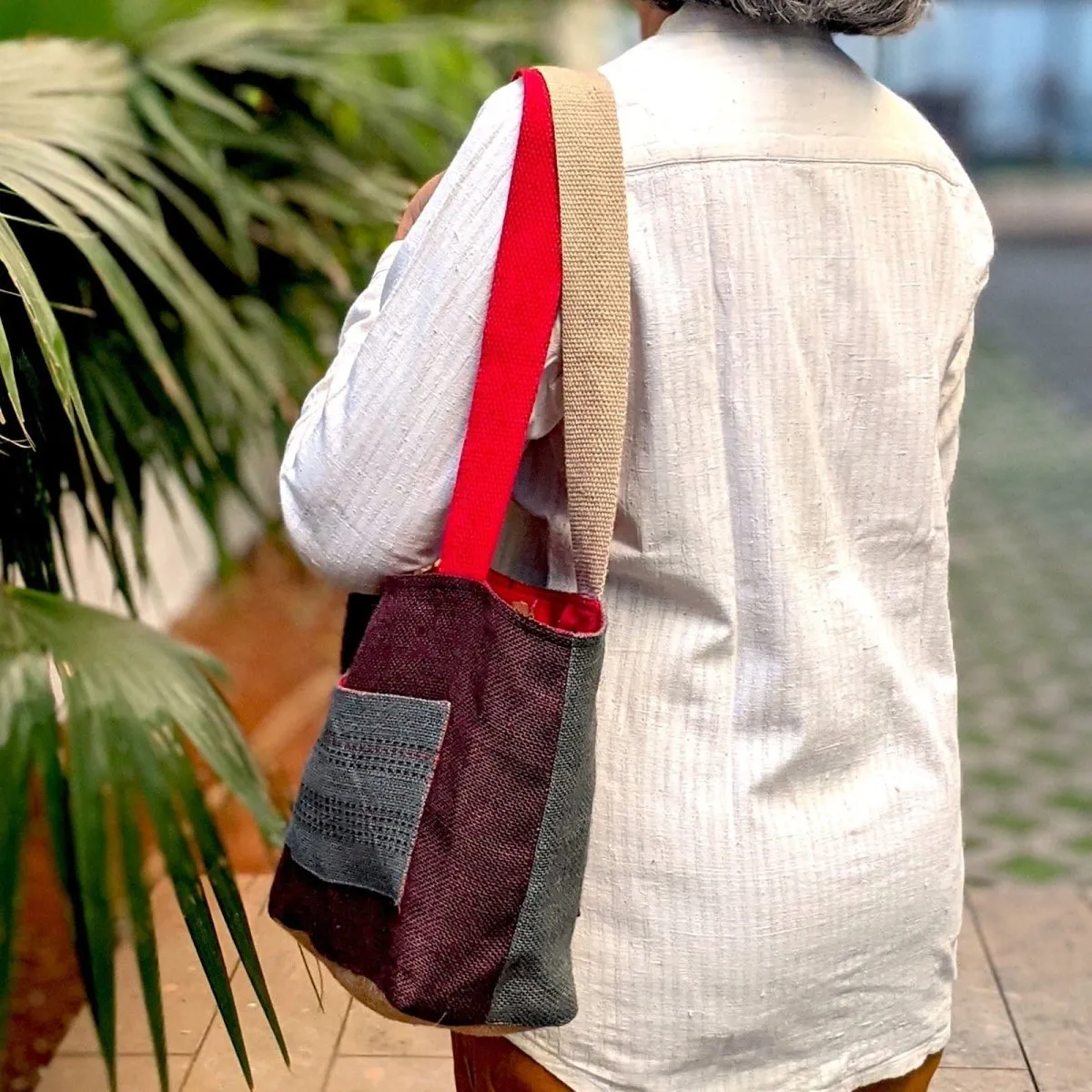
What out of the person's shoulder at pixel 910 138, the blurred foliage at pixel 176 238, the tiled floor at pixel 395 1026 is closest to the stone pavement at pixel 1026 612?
the tiled floor at pixel 395 1026

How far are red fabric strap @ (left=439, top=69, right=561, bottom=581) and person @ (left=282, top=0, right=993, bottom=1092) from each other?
0.01 meters

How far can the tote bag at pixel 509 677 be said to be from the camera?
105cm

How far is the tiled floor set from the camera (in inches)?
71.5

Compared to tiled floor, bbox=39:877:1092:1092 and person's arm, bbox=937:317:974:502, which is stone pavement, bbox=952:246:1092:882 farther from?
person's arm, bbox=937:317:974:502

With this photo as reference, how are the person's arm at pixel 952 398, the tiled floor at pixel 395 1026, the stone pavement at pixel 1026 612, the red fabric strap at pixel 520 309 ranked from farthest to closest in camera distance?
the stone pavement at pixel 1026 612
the tiled floor at pixel 395 1026
the person's arm at pixel 952 398
the red fabric strap at pixel 520 309

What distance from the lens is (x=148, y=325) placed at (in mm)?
1981

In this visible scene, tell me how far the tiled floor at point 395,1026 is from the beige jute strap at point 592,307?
2.22 feet

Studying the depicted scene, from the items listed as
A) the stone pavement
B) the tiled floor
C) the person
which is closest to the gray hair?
the person

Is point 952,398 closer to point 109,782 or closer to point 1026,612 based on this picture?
point 109,782

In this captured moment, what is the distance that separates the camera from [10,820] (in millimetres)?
1279

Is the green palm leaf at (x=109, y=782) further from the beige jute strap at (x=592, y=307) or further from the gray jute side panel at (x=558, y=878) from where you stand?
the beige jute strap at (x=592, y=307)

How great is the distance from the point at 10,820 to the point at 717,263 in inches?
28.7

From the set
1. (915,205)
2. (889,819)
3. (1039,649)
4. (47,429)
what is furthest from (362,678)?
(1039,649)

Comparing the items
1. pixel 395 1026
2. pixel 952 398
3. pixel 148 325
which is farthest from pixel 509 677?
pixel 395 1026
